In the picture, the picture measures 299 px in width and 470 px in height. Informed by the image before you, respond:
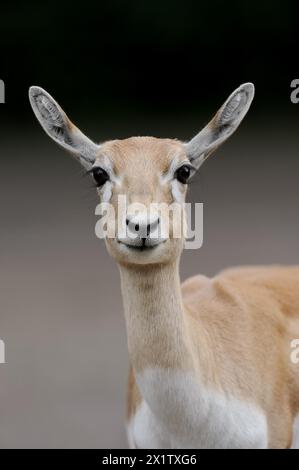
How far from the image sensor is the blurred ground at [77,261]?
503 cm

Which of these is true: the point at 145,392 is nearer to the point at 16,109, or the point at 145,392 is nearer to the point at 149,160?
the point at 149,160

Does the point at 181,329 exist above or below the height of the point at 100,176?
below

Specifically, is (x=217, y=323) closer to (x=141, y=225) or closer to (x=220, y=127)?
(x=220, y=127)

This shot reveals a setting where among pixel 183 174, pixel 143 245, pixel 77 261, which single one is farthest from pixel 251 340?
pixel 77 261

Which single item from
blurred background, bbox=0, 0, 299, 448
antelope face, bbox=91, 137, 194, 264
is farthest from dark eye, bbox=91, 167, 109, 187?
blurred background, bbox=0, 0, 299, 448

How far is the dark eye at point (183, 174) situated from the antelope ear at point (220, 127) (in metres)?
0.08

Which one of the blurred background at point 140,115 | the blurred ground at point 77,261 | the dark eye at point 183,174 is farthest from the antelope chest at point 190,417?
the blurred background at point 140,115

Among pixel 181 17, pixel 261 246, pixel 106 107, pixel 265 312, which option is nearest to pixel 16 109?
pixel 106 107

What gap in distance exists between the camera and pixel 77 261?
24.4 feet

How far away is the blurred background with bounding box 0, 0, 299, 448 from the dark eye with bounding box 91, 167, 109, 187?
4.00 meters

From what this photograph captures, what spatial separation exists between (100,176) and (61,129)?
23cm

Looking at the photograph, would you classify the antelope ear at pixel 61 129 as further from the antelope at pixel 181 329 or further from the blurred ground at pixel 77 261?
the blurred ground at pixel 77 261

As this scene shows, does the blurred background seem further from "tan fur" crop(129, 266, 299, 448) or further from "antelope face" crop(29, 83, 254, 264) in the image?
"antelope face" crop(29, 83, 254, 264)

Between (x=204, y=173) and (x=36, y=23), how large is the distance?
2034mm
